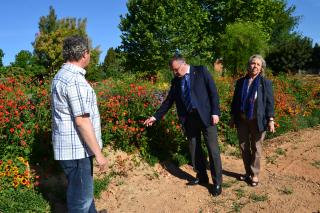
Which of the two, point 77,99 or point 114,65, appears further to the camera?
point 114,65

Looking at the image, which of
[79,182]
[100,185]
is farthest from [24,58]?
[79,182]

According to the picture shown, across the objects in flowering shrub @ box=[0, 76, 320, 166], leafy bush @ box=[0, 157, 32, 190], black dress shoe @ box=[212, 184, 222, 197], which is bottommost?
black dress shoe @ box=[212, 184, 222, 197]

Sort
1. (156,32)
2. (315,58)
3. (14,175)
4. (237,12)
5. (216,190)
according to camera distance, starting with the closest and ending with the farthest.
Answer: (14,175) < (216,190) < (156,32) < (237,12) < (315,58)

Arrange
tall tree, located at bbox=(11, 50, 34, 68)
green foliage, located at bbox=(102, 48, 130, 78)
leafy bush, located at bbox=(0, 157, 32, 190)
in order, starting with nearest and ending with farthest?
1. leafy bush, located at bbox=(0, 157, 32, 190)
2. green foliage, located at bbox=(102, 48, 130, 78)
3. tall tree, located at bbox=(11, 50, 34, 68)

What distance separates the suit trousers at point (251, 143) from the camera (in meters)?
5.47

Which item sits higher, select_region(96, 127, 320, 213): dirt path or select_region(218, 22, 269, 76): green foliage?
select_region(218, 22, 269, 76): green foliage

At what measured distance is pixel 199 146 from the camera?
5.56 metres

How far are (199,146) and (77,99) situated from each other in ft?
8.64

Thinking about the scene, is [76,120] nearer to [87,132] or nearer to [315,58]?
[87,132]

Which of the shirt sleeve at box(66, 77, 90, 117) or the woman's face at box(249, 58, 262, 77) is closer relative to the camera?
the shirt sleeve at box(66, 77, 90, 117)

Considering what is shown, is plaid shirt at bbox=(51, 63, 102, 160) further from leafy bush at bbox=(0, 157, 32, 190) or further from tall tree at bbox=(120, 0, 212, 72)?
tall tree at bbox=(120, 0, 212, 72)

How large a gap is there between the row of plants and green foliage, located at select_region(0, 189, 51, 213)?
0.15ft

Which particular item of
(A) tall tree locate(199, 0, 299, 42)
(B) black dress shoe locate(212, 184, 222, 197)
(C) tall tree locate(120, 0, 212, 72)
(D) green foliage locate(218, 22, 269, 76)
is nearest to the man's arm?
(B) black dress shoe locate(212, 184, 222, 197)

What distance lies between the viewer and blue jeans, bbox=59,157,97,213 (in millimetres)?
3561
